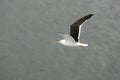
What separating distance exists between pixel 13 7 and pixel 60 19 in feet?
10.8

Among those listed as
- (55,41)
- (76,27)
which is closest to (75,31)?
(76,27)

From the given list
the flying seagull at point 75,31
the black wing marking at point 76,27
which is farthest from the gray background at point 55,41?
the black wing marking at point 76,27

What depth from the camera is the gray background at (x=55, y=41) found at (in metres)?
21.8

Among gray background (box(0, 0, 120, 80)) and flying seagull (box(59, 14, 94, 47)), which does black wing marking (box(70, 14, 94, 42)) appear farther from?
gray background (box(0, 0, 120, 80))

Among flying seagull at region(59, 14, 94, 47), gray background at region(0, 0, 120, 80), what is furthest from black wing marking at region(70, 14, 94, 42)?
gray background at region(0, 0, 120, 80)

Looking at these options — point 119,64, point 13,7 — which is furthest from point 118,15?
point 13,7

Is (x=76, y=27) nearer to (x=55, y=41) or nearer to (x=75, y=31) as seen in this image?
(x=75, y=31)

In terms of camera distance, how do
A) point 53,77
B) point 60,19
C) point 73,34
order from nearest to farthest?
point 73,34, point 53,77, point 60,19

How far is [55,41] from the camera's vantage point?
23.3m

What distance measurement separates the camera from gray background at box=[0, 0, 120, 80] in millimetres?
21797

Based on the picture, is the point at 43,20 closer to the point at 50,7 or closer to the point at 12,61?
the point at 50,7

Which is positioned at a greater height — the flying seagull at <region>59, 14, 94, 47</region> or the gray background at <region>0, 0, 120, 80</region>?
the flying seagull at <region>59, 14, 94, 47</region>

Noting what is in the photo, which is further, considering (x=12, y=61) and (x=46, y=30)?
(x=46, y=30)

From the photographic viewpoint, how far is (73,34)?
17031mm
